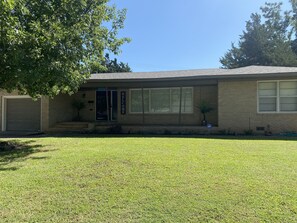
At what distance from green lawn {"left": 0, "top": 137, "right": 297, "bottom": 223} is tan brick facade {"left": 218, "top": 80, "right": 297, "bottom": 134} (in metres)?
6.28

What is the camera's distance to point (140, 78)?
55.2ft

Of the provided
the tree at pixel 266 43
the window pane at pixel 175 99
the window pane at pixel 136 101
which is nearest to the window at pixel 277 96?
the window pane at pixel 175 99

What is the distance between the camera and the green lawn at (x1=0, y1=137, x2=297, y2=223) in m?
4.39

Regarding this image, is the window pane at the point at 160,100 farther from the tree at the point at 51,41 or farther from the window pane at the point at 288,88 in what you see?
the tree at the point at 51,41

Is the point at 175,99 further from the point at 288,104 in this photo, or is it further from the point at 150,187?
the point at 150,187

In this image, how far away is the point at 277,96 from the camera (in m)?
15.1

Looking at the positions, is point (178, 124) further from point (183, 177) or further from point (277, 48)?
point (277, 48)

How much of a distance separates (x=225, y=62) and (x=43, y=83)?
4094 cm

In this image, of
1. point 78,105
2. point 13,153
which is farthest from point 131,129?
point 13,153

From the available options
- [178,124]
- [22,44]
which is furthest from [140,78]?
[22,44]

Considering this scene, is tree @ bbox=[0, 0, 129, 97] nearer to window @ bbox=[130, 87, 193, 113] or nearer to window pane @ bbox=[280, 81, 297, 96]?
window @ bbox=[130, 87, 193, 113]

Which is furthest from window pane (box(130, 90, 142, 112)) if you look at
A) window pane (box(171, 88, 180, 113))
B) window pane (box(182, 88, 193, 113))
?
window pane (box(182, 88, 193, 113))

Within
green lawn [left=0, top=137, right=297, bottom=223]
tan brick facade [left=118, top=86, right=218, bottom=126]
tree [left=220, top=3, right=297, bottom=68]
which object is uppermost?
tree [left=220, top=3, right=297, bottom=68]

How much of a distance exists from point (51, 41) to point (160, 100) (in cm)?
1059
